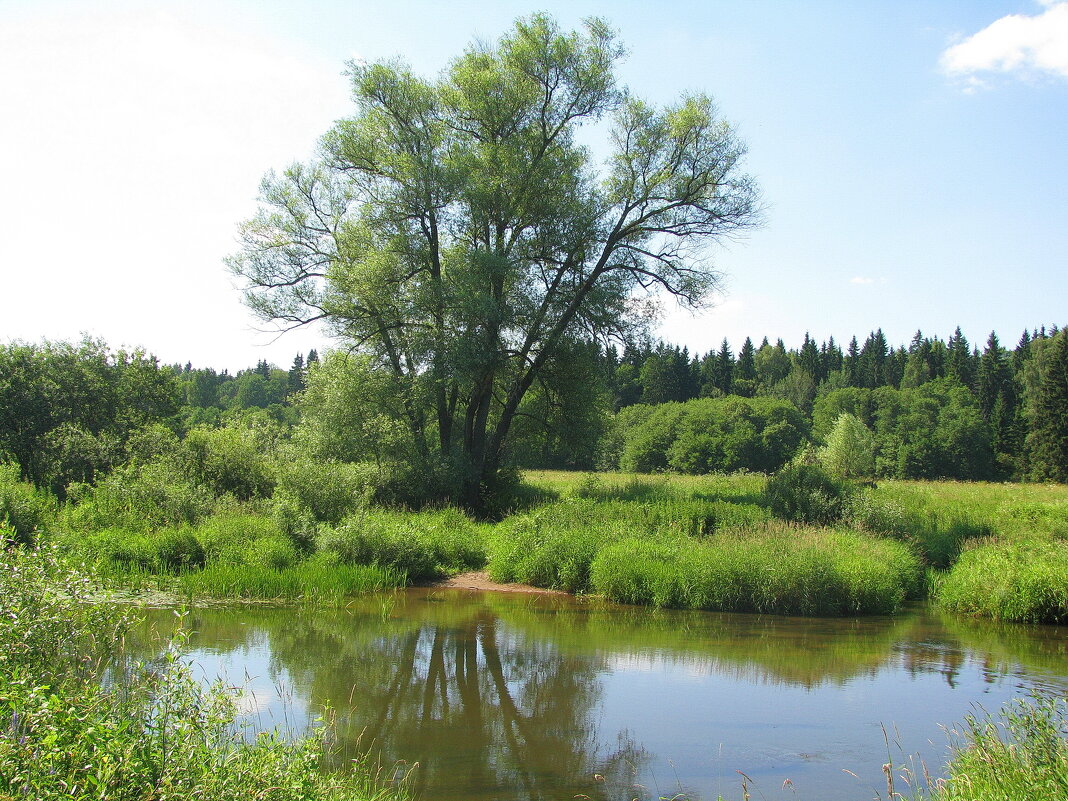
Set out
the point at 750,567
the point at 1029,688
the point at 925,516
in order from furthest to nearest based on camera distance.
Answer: the point at 925,516 < the point at 750,567 < the point at 1029,688

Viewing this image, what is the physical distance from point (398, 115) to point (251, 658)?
21.3 m

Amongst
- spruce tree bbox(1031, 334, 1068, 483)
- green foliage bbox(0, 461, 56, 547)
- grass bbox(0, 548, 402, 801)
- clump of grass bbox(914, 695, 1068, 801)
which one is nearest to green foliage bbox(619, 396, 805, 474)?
spruce tree bbox(1031, 334, 1068, 483)

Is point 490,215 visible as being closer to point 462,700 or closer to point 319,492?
point 319,492

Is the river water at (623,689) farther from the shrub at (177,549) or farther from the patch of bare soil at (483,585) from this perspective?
the shrub at (177,549)

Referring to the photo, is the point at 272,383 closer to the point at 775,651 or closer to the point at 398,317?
the point at 398,317

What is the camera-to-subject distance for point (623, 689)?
1009 cm

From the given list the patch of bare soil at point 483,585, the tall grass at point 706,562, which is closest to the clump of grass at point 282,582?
the patch of bare soil at point 483,585

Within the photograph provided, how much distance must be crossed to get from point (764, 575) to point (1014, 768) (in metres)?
10.4

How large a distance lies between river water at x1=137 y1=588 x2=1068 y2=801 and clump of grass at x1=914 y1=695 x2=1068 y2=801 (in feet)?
3.08

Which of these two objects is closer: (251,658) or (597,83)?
(251,658)

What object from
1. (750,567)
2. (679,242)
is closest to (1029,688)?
(750,567)

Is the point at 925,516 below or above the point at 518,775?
above

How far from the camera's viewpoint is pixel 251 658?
10.8 metres

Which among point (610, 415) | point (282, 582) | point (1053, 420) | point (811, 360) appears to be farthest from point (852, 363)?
point (282, 582)
